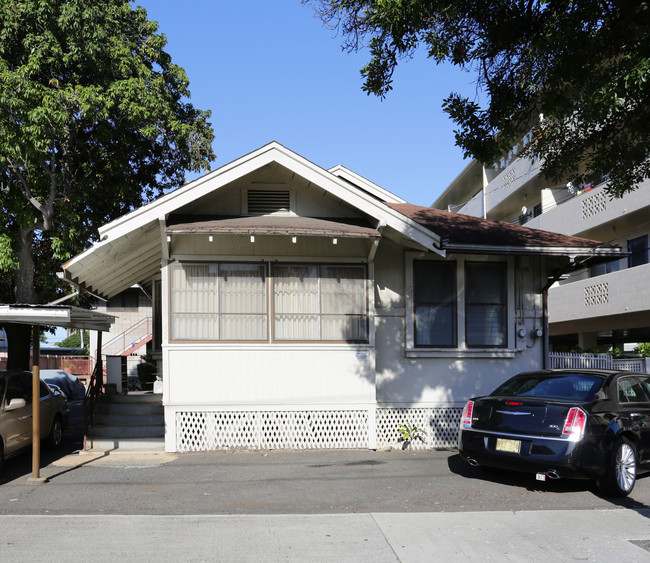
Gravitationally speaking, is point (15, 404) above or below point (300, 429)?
above

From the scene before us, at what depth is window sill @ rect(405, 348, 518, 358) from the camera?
1190 centimetres

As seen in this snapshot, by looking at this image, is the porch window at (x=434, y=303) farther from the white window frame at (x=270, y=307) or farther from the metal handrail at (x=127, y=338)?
the metal handrail at (x=127, y=338)

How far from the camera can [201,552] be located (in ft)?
18.9

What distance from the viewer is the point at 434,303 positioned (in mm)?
12148

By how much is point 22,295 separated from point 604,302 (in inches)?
784

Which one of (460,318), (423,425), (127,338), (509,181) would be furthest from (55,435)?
(509,181)

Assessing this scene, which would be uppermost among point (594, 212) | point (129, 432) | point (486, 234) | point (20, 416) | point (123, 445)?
point (594, 212)

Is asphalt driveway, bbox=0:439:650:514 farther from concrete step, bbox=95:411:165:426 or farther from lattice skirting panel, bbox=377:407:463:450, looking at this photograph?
concrete step, bbox=95:411:165:426

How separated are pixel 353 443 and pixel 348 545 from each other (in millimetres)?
5572

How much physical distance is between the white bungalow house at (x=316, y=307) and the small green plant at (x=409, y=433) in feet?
0.38

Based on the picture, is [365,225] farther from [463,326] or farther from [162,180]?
[162,180]

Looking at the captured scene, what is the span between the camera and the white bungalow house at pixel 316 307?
1106cm

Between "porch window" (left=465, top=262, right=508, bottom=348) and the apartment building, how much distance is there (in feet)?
36.7

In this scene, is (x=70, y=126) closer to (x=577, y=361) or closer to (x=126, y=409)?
(x=126, y=409)
